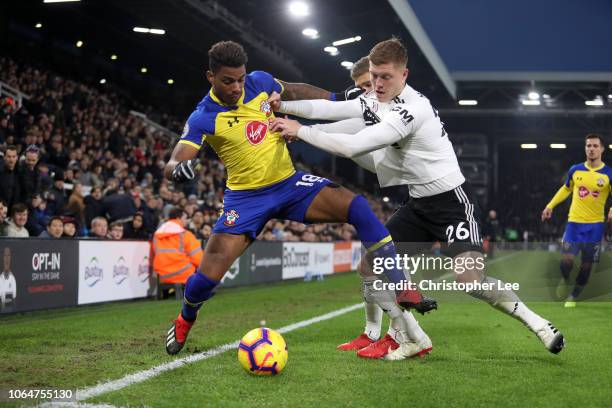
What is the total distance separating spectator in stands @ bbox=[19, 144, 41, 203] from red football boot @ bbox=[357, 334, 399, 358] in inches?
318

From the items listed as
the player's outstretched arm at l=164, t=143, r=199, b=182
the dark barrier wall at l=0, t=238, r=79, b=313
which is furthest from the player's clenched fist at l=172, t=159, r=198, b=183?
the dark barrier wall at l=0, t=238, r=79, b=313

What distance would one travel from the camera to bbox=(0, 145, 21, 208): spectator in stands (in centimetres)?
1188

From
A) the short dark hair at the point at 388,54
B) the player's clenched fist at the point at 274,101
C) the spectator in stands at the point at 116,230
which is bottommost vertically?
the spectator in stands at the point at 116,230

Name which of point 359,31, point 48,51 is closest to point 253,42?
point 359,31

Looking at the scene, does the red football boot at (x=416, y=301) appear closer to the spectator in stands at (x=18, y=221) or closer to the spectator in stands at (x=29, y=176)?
the spectator in stands at (x=18, y=221)

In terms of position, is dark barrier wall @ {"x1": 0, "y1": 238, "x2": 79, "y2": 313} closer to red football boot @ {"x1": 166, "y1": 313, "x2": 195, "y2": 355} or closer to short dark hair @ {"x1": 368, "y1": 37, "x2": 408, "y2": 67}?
red football boot @ {"x1": 166, "y1": 313, "x2": 195, "y2": 355}

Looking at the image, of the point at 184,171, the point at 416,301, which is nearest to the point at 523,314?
the point at 416,301

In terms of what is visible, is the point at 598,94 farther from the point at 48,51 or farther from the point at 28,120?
the point at 28,120

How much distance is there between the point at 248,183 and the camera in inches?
231

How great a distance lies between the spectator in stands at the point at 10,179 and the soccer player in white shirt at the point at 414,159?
734 centimetres

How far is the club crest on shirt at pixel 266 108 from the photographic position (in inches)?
231

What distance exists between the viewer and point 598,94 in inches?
1416

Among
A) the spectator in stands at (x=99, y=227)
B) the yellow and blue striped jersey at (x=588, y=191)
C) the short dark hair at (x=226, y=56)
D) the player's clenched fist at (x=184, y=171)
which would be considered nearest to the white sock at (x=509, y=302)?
the player's clenched fist at (x=184, y=171)

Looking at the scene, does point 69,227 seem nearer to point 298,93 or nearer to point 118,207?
point 118,207
